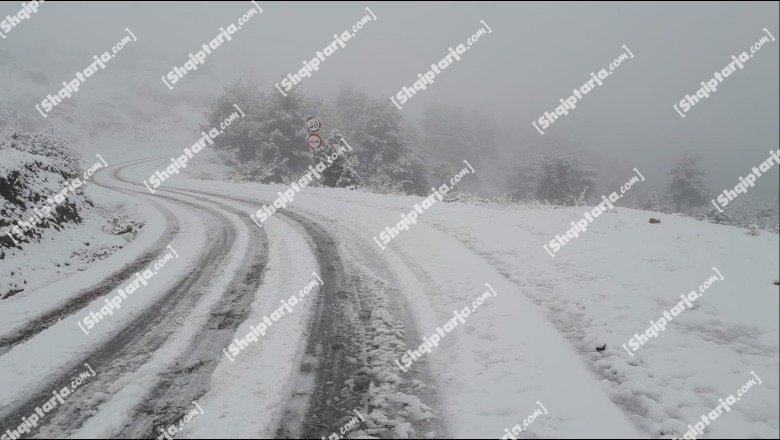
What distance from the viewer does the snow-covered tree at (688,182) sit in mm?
36875

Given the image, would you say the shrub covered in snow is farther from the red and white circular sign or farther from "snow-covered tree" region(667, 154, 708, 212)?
"snow-covered tree" region(667, 154, 708, 212)

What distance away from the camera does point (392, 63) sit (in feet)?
309

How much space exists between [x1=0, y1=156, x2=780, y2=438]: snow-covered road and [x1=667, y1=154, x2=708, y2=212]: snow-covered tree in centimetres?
3783

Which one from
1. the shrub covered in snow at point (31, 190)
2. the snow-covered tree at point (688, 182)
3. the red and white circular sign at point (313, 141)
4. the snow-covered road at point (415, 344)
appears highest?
the shrub covered in snow at point (31, 190)

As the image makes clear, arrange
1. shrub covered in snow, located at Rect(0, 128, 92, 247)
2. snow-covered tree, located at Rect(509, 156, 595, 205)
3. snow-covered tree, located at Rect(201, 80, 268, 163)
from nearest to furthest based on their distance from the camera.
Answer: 1. shrub covered in snow, located at Rect(0, 128, 92, 247)
2. snow-covered tree, located at Rect(201, 80, 268, 163)
3. snow-covered tree, located at Rect(509, 156, 595, 205)

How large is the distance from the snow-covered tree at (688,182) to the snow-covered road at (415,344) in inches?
1489

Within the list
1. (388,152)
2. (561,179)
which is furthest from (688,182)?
(388,152)

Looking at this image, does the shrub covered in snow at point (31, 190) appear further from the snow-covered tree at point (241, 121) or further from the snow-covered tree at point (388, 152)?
the snow-covered tree at point (388, 152)

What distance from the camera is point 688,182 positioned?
3703 centimetres

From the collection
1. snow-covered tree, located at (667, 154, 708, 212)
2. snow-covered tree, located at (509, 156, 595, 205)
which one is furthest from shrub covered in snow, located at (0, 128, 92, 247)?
snow-covered tree, located at (667, 154, 708, 212)

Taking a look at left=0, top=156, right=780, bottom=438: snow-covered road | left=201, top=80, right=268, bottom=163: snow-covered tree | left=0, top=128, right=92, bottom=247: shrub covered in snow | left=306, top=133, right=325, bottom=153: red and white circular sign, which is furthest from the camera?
left=201, top=80, right=268, bottom=163: snow-covered tree

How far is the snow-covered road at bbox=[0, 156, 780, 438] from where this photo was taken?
307 cm

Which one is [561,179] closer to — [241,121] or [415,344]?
[241,121]

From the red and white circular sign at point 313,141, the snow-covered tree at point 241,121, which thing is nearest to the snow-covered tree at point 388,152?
the snow-covered tree at point 241,121
